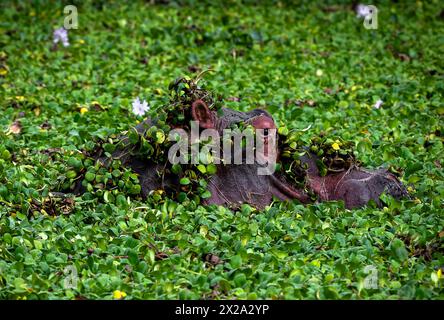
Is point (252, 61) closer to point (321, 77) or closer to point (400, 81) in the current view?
point (321, 77)

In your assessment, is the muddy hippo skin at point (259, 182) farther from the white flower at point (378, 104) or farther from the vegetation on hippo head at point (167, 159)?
the white flower at point (378, 104)

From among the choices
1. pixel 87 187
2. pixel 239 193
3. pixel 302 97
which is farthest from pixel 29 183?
pixel 302 97

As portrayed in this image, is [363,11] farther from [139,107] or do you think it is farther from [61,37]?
[139,107]

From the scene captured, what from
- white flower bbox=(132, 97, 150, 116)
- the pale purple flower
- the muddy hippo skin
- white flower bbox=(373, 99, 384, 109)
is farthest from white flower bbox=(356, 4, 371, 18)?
the muddy hippo skin

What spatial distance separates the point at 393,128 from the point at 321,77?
4.41 feet

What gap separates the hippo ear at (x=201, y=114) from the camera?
573 cm

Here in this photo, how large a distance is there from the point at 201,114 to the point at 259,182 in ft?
1.87

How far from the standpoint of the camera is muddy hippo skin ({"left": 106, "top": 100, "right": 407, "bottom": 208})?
225 inches

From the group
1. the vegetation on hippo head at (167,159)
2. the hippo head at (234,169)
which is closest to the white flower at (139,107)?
the vegetation on hippo head at (167,159)

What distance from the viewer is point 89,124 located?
714 cm

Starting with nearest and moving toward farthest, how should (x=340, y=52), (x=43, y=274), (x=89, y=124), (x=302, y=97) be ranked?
1. (x=43, y=274)
2. (x=89, y=124)
3. (x=302, y=97)
4. (x=340, y=52)

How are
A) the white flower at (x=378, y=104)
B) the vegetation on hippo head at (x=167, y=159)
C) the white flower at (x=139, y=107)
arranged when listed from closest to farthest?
the vegetation on hippo head at (x=167, y=159), the white flower at (x=139, y=107), the white flower at (x=378, y=104)
